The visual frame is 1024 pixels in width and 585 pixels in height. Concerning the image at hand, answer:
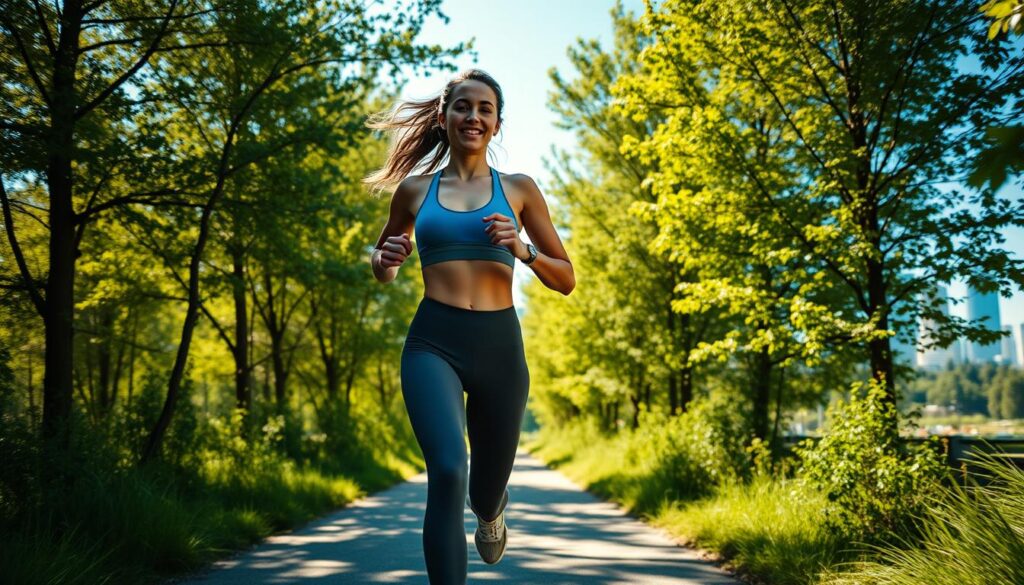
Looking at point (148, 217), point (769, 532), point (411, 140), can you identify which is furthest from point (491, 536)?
point (148, 217)

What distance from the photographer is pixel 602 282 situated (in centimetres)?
1541

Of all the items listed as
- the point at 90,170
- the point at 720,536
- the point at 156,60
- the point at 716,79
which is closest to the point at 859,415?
the point at 720,536

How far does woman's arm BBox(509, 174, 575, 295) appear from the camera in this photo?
3215 mm

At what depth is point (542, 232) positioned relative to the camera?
11.0ft

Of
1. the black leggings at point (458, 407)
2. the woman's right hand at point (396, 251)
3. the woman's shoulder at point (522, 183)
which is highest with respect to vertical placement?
the woman's shoulder at point (522, 183)

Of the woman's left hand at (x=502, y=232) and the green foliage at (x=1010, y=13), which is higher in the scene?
the green foliage at (x=1010, y=13)

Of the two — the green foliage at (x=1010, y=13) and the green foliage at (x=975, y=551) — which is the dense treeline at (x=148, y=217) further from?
the green foliage at (x=1010, y=13)

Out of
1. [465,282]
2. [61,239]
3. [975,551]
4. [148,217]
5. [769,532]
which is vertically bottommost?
[769,532]

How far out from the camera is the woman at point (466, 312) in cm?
265

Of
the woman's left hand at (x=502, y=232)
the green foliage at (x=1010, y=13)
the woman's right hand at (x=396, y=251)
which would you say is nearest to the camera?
the green foliage at (x=1010, y=13)

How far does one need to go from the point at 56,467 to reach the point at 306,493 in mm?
4504

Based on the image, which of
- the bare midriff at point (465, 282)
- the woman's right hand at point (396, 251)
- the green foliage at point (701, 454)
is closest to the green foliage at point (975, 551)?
the bare midriff at point (465, 282)

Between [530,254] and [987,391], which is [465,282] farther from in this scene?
[987,391]

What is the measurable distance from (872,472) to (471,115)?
13.3ft
